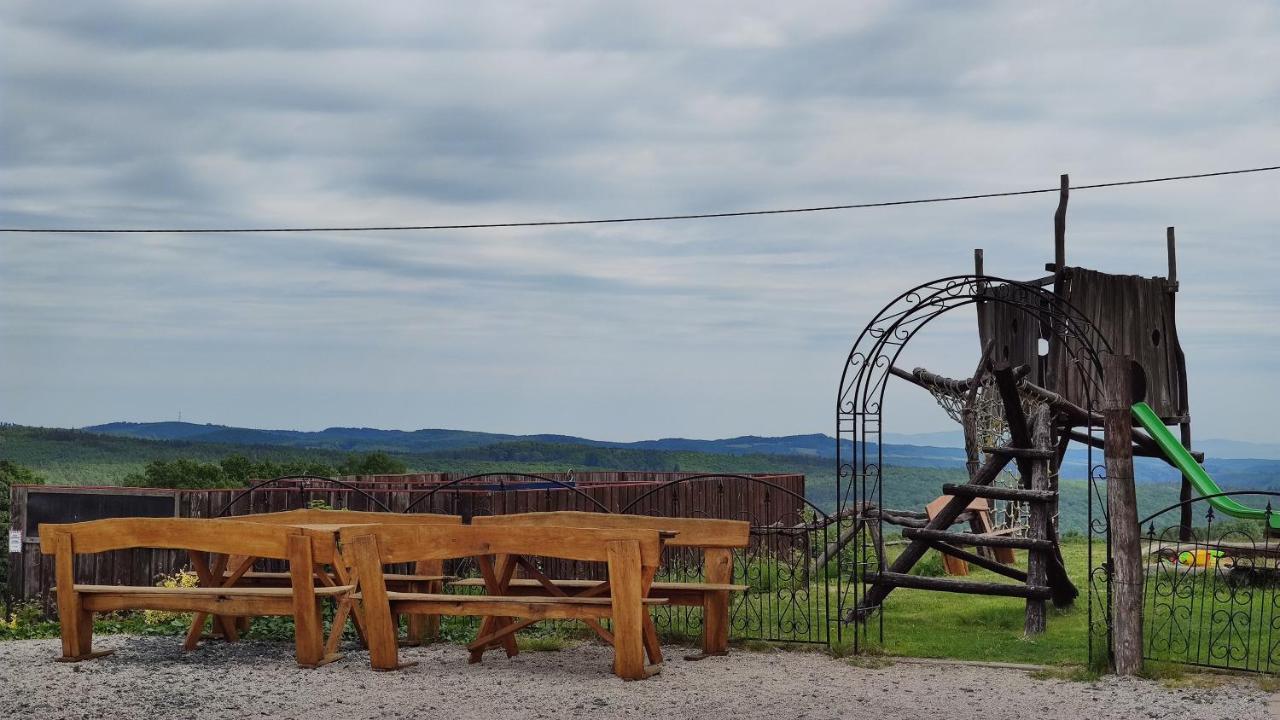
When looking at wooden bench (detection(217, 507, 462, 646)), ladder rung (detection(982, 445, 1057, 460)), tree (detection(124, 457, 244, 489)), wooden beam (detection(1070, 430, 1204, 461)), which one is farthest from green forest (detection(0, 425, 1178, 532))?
ladder rung (detection(982, 445, 1057, 460))

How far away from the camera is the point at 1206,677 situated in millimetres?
8805

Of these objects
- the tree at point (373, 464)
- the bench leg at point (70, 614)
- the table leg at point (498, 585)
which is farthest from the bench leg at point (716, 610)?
the tree at point (373, 464)

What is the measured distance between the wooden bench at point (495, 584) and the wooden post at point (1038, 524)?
3771mm

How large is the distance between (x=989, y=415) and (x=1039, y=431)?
1720mm

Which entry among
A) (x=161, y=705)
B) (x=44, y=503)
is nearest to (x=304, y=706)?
(x=161, y=705)

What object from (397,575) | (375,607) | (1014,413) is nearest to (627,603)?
(375,607)

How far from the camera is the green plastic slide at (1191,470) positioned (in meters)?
12.5

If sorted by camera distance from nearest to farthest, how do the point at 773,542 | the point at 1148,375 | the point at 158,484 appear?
the point at 1148,375
the point at 773,542
the point at 158,484

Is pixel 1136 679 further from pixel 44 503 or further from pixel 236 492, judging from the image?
pixel 44 503

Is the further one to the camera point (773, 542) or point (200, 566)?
point (773, 542)

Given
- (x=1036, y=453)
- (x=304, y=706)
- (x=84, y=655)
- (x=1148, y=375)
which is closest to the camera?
(x=304, y=706)

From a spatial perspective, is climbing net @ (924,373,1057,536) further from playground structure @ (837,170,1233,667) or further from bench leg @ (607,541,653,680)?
bench leg @ (607,541,653,680)

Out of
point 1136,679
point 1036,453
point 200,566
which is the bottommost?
point 1136,679

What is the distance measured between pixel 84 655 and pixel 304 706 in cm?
262
